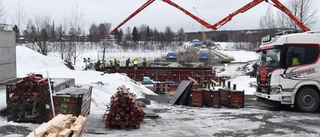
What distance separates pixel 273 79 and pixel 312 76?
1.57m

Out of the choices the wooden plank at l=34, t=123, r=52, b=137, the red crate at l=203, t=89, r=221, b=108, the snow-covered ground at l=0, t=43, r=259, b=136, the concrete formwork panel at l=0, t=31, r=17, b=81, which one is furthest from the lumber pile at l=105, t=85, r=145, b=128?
the concrete formwork panel at l=0, t=31, r=17, b=81

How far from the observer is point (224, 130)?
1046 cm

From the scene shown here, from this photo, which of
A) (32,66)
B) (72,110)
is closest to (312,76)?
(72,110)

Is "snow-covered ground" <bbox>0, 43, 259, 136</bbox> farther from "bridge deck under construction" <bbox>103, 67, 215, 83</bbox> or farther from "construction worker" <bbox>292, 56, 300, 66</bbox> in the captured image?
"construction worker" <bbox>292, 56, 300, 66</bbox>

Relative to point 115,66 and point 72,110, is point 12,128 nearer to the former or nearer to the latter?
point 72,110

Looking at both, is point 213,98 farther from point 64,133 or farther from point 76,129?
point 64,133

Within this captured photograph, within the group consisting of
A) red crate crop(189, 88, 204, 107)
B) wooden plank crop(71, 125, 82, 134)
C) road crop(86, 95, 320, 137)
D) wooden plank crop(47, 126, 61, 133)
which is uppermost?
wooden plank crop(47, 126, 61, 133)

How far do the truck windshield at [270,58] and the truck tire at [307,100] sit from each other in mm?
1611

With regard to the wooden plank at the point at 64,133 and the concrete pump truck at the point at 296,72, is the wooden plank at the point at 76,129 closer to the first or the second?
the wooden plank at the point at 64,133

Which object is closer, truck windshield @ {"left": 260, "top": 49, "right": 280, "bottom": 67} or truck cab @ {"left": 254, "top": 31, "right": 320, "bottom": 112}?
truck cab @ {"left": 254, "top": 31, "right": 320, "bottom": 112}

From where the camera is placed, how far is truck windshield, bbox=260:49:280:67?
47.5 feet

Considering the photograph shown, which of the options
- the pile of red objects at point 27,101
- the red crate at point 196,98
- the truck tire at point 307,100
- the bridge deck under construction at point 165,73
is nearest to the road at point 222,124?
the truck tire at point 307,100

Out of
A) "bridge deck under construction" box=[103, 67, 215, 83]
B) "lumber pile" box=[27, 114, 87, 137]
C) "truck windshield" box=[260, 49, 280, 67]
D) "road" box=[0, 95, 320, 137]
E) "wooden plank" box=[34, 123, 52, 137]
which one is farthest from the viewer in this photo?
"bridge deck under construction" box=[103, 67, 215, 83]

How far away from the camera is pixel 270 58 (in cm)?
1494
